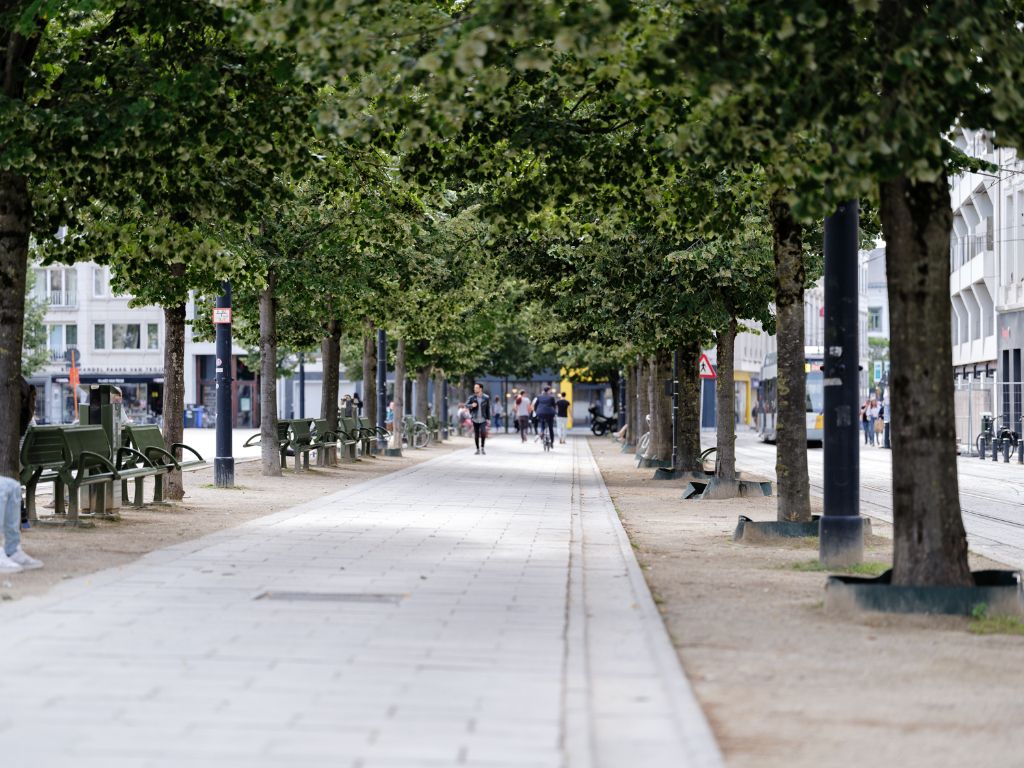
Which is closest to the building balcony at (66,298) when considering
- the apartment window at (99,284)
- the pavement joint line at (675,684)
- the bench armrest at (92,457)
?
the apartment window at (99,284)

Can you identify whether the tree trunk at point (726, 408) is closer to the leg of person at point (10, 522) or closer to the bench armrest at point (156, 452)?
the bench armrest at point (156, 452)

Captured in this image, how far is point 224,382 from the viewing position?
2289 centimetres

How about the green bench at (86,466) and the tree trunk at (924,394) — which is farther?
the green bench at (86,466)

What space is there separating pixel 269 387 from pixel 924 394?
1832 centimetres

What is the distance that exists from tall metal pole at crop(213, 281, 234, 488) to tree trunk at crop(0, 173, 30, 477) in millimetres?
8139

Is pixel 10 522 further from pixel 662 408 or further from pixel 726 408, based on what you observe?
pixel 662 408

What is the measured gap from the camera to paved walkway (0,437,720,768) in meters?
5.40

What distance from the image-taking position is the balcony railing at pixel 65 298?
83.0 metres

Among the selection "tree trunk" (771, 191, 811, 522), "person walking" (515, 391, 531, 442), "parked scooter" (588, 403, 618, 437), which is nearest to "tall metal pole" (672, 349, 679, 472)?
"tree trunk" (771, 191, 811, 522)

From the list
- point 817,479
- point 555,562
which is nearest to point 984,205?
point 817,479

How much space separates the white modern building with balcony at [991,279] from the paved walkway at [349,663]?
127ft

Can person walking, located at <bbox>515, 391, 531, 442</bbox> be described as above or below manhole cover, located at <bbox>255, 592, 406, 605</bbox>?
above

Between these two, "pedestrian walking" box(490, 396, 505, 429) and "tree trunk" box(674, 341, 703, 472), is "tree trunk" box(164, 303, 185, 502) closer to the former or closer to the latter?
"tree trunk" box(674, 341, 703, 472)

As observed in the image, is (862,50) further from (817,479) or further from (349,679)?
(817,479)
